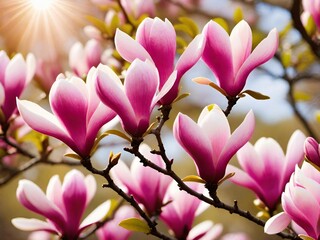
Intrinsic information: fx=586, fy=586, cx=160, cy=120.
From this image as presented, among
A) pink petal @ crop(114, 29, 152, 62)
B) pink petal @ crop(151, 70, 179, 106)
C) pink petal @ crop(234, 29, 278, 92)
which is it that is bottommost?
pink petal @ crop(234, 29, 278, 92)

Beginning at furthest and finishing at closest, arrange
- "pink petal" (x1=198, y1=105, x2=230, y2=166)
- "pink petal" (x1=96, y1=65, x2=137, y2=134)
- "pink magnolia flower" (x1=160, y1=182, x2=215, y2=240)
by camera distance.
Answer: "pink magnolia flower" (x1=160, y1=182, x2=215, y2=240) → "pink petal" (x1=198, y1=105, x2=230, y2=166) → "pink petal" (x1=96, y1=65, x2=137, y2=134)

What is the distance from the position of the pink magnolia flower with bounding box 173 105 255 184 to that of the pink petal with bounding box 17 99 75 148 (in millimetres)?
226

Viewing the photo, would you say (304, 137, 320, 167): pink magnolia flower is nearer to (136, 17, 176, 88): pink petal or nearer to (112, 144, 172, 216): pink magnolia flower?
(136, 17, 176, 88): pink petal

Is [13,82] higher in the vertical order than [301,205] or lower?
higher

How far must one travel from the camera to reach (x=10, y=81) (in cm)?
149

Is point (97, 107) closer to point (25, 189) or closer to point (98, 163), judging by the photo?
point (25, 189)

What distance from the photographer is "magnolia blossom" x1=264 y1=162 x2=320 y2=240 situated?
1.12m

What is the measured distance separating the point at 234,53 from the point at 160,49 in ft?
0.59

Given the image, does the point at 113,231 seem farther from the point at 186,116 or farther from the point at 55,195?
the point at 186,116

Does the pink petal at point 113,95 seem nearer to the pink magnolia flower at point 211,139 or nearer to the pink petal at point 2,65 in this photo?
the pink magnolia flower at point 211,139

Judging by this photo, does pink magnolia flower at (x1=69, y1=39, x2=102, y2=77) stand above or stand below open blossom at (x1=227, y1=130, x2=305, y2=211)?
above

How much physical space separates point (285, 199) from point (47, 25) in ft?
9.97

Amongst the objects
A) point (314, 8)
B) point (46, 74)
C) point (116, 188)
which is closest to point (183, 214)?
point (116, 188)

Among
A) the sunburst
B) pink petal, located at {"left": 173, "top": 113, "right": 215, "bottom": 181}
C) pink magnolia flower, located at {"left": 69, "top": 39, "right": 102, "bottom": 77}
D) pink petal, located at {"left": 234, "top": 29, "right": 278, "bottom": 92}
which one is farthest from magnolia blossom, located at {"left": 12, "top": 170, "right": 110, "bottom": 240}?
the sunburst
